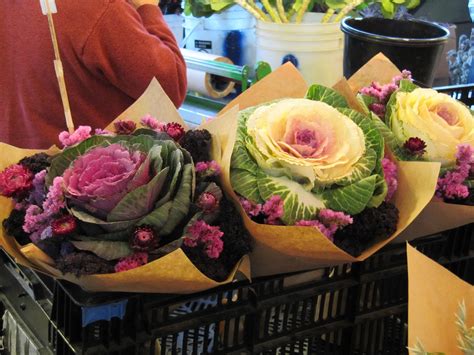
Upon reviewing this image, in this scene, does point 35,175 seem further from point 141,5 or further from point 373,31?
point 373,31

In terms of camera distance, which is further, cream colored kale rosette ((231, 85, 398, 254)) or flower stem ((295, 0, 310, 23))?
flower stem ((295, 0, 310, 23))

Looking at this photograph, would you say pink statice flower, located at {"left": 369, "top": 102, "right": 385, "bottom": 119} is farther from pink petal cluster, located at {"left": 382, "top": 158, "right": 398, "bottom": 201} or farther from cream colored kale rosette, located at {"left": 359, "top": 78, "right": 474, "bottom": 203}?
pink petal cluster, located at {"left": 382, "top": 158, "right": 398, "bottom": 201}

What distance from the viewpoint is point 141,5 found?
1.33m

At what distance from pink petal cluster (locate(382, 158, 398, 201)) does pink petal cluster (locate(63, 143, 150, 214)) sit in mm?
254

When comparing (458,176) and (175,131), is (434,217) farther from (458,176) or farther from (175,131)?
(175,131)

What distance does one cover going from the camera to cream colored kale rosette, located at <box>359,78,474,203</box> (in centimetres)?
68

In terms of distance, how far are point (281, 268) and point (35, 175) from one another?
9.8 inches

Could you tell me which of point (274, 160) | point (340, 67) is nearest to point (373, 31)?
point (340, 67)

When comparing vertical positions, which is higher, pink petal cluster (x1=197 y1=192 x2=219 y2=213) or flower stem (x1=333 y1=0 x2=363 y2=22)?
pink petal cluster (x1=197 y1=192 x2=219 y2=213)

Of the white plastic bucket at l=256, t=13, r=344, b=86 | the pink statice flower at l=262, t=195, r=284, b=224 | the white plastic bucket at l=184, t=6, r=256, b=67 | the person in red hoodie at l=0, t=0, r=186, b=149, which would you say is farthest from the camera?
the white plastic bucket at l=184, t=6, r=256, b=67

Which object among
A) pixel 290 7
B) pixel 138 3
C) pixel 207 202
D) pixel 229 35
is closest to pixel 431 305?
pixel 207 202

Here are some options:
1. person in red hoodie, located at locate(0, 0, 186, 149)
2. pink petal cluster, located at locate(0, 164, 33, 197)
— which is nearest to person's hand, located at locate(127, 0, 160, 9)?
person in red hoodie, located at locate(0, 0, 186, 149)

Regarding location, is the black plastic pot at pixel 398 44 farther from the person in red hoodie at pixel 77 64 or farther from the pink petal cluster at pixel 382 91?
the pink petal cluster at pixel 382 91

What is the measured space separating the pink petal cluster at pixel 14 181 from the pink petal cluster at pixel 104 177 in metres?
0.06
